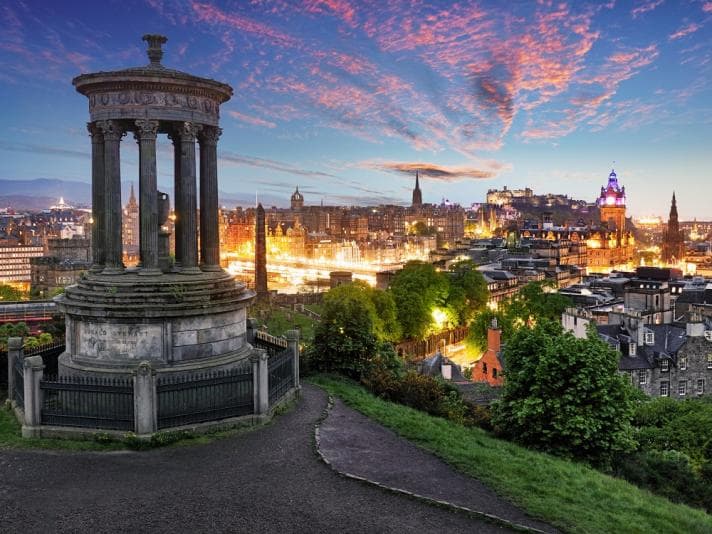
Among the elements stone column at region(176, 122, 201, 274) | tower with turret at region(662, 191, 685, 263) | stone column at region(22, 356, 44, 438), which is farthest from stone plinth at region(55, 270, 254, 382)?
tower with turret at region(662, 191, 685, 263)

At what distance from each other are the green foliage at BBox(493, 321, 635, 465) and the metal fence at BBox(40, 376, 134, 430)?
12923mm

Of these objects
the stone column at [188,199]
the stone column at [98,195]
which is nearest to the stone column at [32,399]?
the stone column at [98,195]

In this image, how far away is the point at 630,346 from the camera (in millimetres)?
49281

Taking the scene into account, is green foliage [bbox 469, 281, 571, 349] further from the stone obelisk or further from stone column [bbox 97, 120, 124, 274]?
stone column [bbox 97, 120, 124, 274]

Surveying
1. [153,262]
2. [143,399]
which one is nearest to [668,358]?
[153,262]

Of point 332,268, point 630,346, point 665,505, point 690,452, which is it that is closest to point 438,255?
point 332,268

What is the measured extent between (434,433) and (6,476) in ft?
36.7

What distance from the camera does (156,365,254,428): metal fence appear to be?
59.5 ft

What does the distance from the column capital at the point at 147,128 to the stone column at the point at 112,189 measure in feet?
2.95

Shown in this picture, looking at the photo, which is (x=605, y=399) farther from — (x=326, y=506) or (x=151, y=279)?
(x=151, y=279)

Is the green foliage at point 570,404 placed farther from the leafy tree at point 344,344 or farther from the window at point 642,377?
the window at point 642,377

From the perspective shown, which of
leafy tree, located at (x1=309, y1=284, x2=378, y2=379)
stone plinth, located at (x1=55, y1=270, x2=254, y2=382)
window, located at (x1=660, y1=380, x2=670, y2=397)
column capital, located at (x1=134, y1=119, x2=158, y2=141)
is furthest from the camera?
window, located at (x1=660, y1=380, x2=670, y2=397)

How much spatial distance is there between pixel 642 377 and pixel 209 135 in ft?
128

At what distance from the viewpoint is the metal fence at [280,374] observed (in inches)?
812
